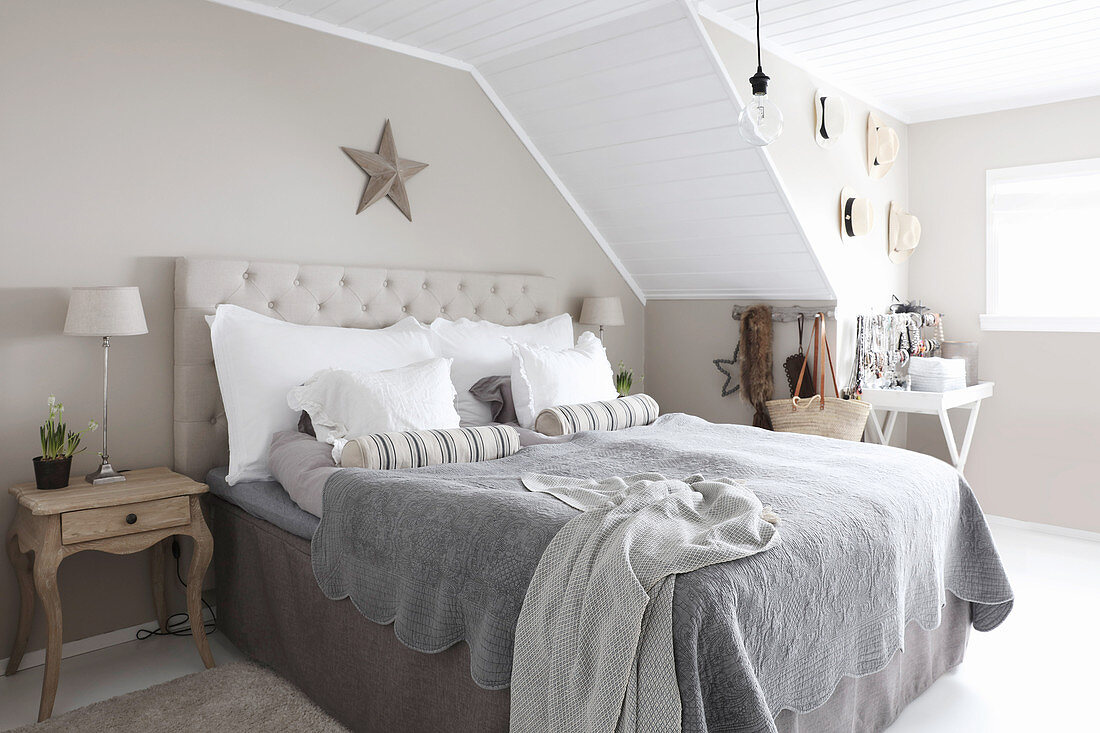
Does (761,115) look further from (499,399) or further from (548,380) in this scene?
(499,399)

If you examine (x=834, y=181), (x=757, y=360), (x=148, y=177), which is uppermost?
(x=834, y=181)

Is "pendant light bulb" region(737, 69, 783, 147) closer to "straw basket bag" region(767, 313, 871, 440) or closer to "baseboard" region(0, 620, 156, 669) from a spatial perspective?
"straw basket bag" region(767, 313, 871, 440)

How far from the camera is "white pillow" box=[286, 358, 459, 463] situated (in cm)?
253

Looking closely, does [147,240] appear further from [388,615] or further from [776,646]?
[776,646]

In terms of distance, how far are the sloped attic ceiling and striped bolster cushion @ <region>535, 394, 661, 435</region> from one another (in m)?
1.12

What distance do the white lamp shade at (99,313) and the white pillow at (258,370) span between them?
0.31 m

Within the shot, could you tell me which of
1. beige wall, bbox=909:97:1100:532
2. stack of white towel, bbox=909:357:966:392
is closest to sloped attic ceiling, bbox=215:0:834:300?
stack of white towel, bbox=909:357:966:392

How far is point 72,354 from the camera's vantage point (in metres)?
2.56

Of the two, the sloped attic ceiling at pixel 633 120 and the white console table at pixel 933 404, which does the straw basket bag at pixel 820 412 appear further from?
the sloped attic ceiling at pixel 633 120

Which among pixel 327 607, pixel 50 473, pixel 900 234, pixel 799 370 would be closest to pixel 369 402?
pixel 327 607

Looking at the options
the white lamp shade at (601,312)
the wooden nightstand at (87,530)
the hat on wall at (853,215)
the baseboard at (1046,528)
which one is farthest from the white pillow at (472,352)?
Answer: the baseboard at (1046,528)

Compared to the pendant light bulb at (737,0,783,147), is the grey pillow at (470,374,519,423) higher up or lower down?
lower down

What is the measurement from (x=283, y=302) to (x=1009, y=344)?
12.0ft

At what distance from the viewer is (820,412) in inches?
143
